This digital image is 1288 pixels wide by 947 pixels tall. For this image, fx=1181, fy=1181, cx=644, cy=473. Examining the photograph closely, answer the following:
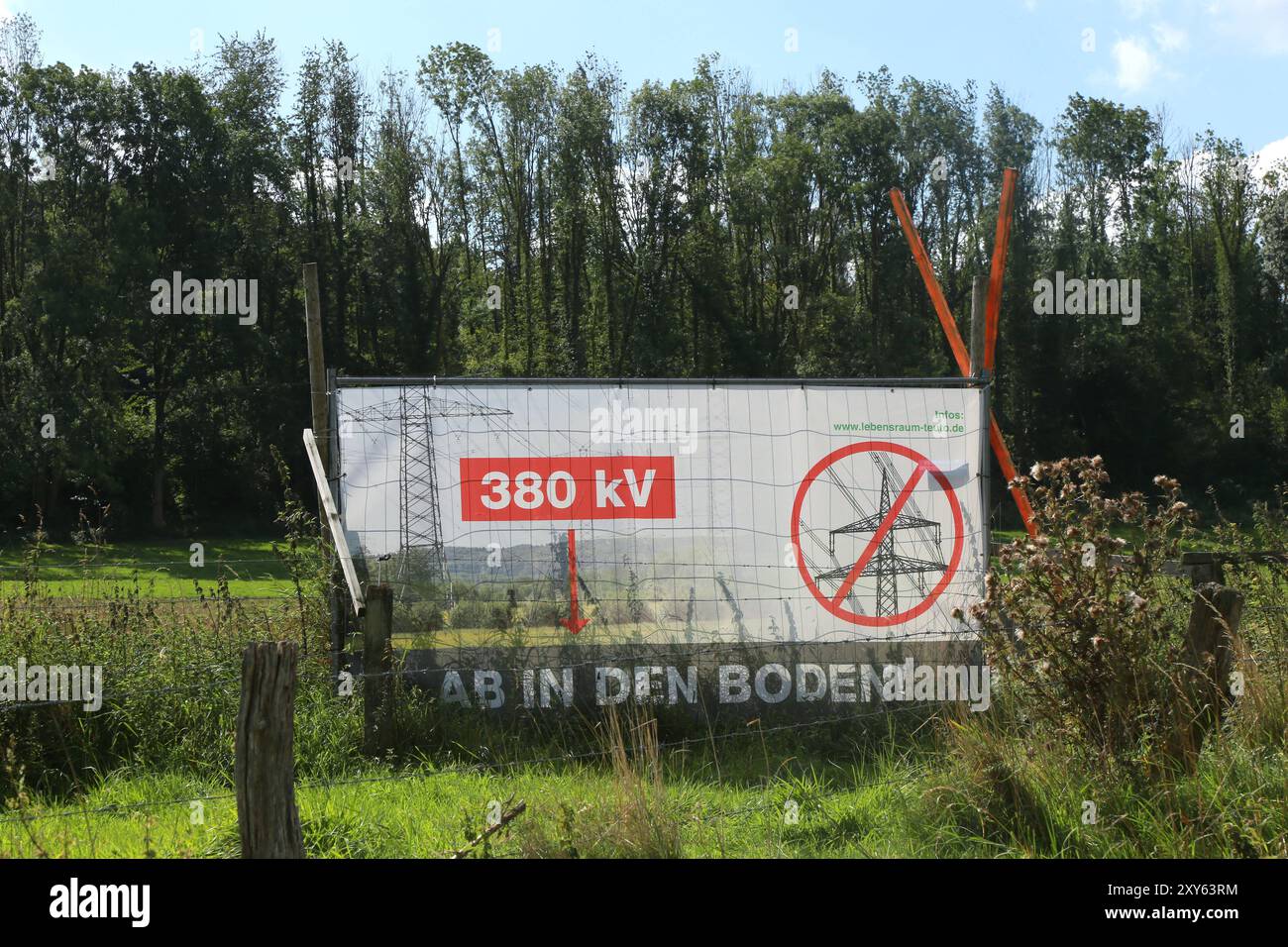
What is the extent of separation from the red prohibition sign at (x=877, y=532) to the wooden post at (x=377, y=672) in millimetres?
2988

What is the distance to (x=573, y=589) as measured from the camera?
8.11 meters

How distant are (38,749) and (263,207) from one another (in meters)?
41.7

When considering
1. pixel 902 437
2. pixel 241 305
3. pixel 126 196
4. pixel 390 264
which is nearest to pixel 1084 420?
pixel 390 264

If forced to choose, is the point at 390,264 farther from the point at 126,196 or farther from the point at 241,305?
the point at 126,196

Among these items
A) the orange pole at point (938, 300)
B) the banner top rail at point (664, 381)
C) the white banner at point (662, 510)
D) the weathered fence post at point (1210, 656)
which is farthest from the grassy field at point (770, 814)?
the orange pole at point (938, 300)

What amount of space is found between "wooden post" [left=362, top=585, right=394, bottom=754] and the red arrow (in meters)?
1.40

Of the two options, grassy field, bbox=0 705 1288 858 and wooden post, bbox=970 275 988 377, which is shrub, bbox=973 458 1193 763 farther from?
wooden post, bbox=970 275 988 377

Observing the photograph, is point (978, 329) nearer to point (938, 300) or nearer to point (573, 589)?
point (938, 300)

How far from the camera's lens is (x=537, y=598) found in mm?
8055

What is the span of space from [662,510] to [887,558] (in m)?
1.67

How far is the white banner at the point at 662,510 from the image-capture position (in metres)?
8.09

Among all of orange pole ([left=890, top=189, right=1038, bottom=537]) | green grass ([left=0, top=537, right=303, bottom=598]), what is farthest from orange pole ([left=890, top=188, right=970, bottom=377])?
green grass ([left=0, top=537, right=303, bottom=598])

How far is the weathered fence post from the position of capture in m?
5.42

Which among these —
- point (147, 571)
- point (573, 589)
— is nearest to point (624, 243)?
point (147, 571)
